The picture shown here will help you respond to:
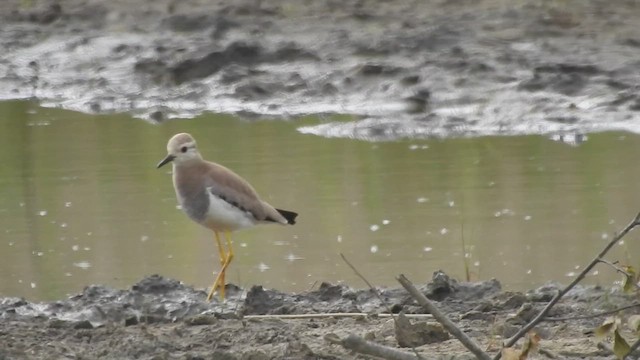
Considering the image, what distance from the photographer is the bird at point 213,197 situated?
7.21m

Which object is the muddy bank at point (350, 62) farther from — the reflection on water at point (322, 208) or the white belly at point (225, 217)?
the white belly at point (225, 217)

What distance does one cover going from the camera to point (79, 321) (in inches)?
236

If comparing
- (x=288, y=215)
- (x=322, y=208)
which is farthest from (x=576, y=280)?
(x=322, y=208)

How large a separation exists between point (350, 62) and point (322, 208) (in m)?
5.19

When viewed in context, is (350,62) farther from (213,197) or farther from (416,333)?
(416,333)

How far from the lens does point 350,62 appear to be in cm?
1445

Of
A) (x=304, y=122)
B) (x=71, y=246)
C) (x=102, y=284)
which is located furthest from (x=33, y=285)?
(x=304, y=122)

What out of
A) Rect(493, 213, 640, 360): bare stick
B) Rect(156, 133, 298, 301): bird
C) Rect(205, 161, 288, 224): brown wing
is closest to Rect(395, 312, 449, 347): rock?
Rect(493, 213, 640, 360): bare stick

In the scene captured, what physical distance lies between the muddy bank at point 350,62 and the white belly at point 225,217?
493 cm

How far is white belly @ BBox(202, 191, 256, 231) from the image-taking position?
23.6ft

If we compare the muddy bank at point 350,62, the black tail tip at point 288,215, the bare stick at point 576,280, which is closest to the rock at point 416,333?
the bare stick at point 576,280

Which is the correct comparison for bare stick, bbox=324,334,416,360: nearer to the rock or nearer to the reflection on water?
the rock

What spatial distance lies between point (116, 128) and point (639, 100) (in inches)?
168

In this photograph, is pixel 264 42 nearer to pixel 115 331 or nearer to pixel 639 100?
pixel 639 100
